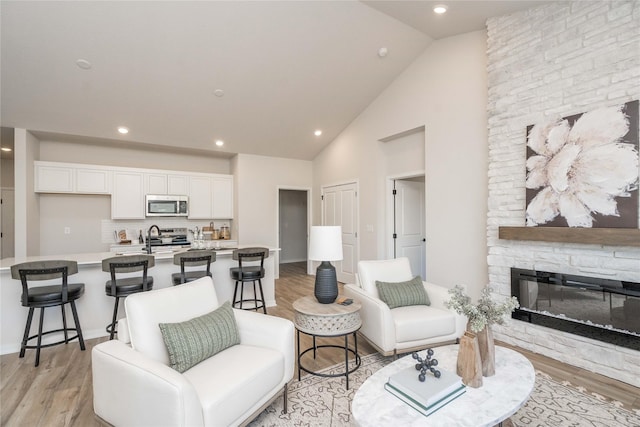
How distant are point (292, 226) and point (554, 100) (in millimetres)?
7065

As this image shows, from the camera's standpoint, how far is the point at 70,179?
5.12 m

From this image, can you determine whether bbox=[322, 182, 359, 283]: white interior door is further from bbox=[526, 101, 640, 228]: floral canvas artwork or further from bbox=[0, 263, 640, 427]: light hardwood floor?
bbox=[526, 101, 640, 228]: floral canvas artwork

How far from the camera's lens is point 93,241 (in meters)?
5.60

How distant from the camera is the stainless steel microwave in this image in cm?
567

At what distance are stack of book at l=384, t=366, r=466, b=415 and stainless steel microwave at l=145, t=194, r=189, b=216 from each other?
5.31 meters

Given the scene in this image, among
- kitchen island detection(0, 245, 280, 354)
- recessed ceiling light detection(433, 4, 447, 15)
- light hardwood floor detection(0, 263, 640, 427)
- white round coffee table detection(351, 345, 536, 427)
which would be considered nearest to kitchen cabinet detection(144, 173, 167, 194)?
kitchen island detection(0, 245, 280, 354)

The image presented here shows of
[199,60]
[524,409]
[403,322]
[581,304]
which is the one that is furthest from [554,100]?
[199,60]

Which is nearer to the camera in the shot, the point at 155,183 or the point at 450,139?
the point at 450,139

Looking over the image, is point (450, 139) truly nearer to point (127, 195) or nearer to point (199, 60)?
point (199, 60)

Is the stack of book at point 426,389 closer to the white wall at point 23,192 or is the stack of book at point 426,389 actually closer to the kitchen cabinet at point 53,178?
the white wall at point 23,192

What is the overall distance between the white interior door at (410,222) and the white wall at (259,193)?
2.68m

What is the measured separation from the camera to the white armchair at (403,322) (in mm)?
2641

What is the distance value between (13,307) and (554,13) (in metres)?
6.20

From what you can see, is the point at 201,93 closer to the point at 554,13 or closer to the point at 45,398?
the point at 45,398
